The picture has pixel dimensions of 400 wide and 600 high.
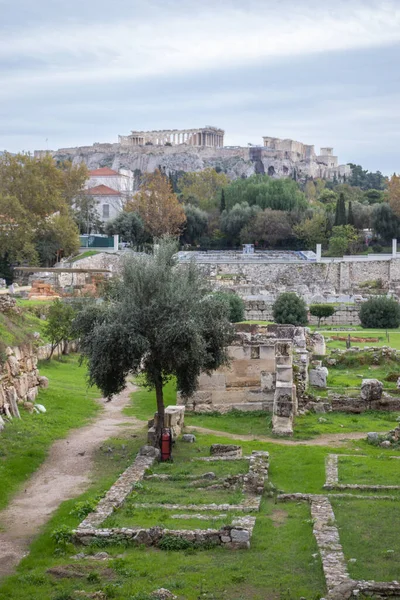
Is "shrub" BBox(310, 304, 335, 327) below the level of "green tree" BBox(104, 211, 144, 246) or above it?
below

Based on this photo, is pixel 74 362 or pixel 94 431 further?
pixel 74 362

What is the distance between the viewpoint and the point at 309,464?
17.8m

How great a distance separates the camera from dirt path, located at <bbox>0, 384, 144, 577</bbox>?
44.0ft

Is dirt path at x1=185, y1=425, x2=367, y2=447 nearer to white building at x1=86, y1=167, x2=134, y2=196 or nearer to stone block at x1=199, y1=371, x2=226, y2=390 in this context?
stone block at x1=199, y1=371, x2=226, y2=390

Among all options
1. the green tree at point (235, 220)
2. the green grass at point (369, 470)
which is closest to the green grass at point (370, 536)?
the green grass at point (369, 470)

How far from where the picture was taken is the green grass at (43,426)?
1720cm

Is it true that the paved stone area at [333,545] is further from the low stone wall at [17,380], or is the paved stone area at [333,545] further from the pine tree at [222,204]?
the pine tree at [222,204]

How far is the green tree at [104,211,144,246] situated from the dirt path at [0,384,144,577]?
5844cm

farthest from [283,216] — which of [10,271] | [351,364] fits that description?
[351,364]

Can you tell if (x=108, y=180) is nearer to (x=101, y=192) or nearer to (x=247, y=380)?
(x=101, y=192)

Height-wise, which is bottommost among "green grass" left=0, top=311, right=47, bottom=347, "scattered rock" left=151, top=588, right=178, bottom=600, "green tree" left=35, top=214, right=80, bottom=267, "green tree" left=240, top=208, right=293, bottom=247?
"scattered rock" left=151, top=588, right=178, bottom=600

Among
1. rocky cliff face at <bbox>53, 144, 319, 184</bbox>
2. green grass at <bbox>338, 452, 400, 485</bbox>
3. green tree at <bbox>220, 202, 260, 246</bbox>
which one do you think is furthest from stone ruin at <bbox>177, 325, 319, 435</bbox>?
rocky cliff face at <bbox>53, 144, 319, 184</bbox>

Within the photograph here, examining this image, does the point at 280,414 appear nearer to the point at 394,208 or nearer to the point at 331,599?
the point at 331,599

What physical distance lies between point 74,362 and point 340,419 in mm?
12274
